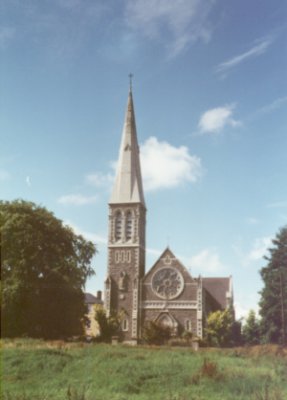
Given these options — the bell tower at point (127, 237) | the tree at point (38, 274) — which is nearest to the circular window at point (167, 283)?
the bell tower at point (127, 237)

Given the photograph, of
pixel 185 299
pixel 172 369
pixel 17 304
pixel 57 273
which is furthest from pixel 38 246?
pixel 185 299

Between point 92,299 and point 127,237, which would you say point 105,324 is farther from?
point 92,299

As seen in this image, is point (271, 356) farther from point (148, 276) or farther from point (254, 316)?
point (254, 316)

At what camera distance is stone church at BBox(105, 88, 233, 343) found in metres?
48.5

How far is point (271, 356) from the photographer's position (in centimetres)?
2297

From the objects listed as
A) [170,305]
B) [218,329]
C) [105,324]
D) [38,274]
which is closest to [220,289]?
[170,305]

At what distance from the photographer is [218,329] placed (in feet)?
153

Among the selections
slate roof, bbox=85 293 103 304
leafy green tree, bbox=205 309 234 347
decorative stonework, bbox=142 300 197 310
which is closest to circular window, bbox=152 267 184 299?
decorative stonework, bbox=142 300 197 310

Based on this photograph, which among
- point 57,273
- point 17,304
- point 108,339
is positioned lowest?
point 108,339

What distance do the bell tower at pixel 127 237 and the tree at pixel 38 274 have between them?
53.7 ft

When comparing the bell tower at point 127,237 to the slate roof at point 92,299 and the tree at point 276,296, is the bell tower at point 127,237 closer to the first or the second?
the tree at point 276,296

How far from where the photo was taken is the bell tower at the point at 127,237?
163 feet

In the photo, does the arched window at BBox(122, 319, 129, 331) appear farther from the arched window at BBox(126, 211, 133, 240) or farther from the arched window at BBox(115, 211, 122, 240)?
the arched window at BBox(115, 211, 122, 240)

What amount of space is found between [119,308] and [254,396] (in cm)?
3701
